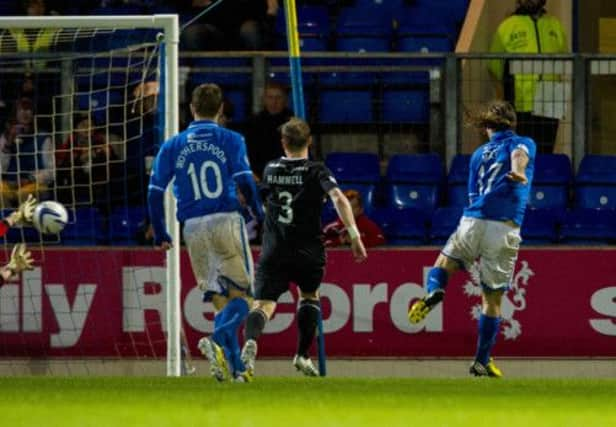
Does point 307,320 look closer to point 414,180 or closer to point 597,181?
point 414,180

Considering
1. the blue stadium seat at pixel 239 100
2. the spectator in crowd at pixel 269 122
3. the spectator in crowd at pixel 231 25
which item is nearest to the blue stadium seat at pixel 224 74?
the blue stadium seat at pixel 239 100

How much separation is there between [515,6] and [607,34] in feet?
3.98

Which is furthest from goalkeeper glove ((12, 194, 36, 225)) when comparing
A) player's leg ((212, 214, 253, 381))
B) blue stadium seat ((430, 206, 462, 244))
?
blue stadium seat ((430, 206, 462, 244))

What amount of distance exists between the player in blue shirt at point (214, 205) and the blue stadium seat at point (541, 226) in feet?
14.6

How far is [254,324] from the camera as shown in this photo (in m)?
13.4

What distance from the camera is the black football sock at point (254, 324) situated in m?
13.3

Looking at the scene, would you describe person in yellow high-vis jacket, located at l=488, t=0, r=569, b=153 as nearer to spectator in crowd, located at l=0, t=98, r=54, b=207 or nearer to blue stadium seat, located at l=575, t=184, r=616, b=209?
blue stadium seat, located at l=575, t=184, r=616, b=209

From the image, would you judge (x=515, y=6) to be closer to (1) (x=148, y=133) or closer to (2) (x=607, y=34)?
(2) (x=607, y=34)

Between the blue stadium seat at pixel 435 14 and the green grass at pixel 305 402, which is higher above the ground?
the blue stadium seat at pixel 435 14

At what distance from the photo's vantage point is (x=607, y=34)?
19.8 m

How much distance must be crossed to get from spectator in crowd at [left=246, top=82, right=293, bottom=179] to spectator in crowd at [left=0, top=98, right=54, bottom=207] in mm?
1791

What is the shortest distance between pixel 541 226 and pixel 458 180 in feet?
2.75

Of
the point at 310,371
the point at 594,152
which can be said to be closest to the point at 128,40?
the point at 594,152

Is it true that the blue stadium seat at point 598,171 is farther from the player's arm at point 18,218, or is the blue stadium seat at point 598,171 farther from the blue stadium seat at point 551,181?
the player's arm at point 18,218
